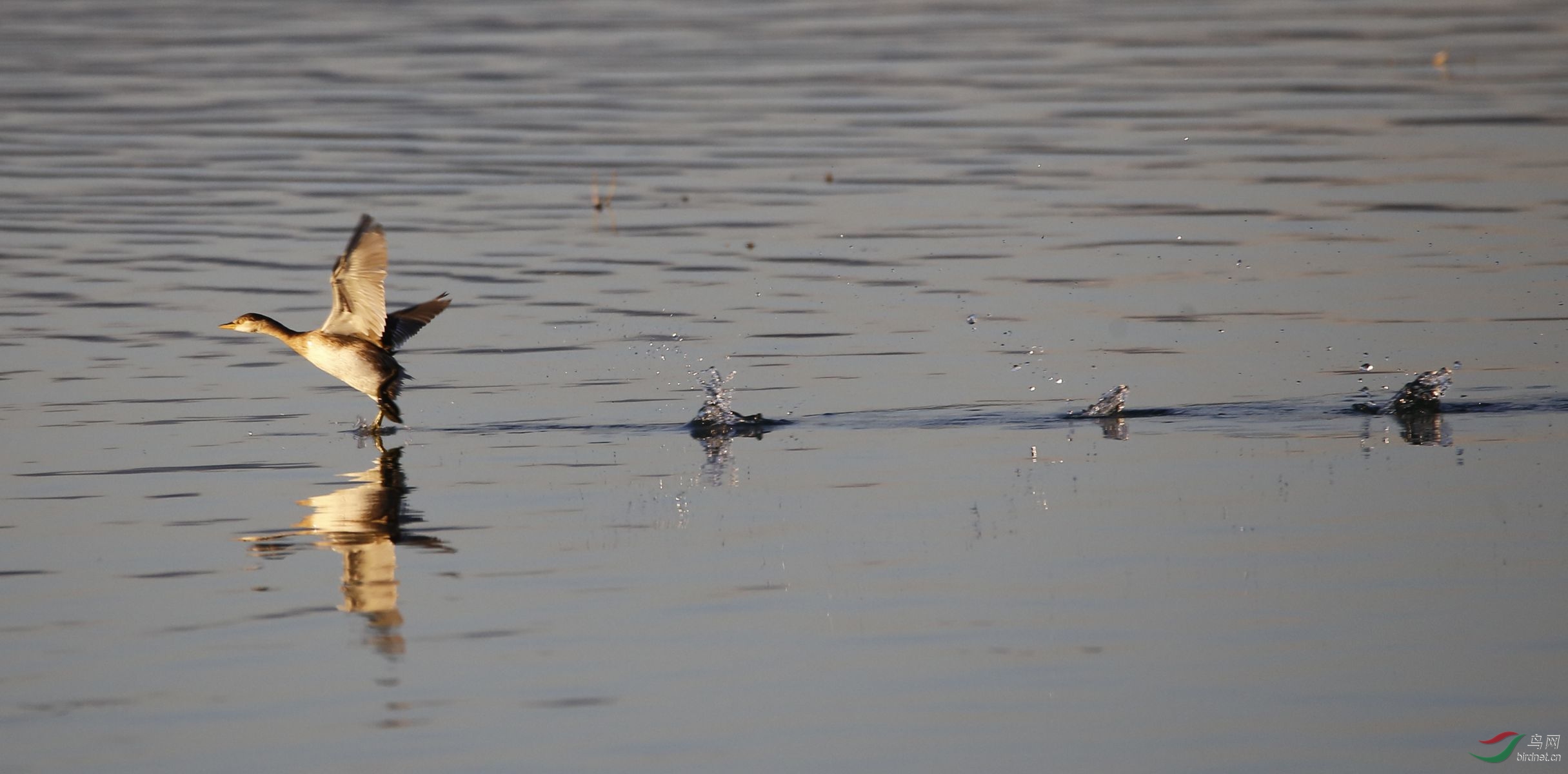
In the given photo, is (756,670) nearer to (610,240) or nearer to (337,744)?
(337,744)

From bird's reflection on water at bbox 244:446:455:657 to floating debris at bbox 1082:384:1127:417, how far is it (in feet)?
12.4

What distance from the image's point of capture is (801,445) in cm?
1090

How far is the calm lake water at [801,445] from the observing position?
22.8 feet

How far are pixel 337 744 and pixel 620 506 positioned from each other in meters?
3.04

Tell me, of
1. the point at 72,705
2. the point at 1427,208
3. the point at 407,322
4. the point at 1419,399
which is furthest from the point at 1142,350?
the point at 72,705

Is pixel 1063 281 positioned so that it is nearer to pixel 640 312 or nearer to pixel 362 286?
pixel 640 312

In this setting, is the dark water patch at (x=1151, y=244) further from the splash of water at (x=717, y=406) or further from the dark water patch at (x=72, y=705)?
the dark water patch at (x=72, y=705)

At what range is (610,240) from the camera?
17.8m

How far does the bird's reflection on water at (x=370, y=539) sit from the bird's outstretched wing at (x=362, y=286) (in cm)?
116

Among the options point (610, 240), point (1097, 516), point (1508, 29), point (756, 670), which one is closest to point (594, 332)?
point (610, 240)

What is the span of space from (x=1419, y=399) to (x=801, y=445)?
3472 mm

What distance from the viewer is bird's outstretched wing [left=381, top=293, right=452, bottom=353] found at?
11.9 metres

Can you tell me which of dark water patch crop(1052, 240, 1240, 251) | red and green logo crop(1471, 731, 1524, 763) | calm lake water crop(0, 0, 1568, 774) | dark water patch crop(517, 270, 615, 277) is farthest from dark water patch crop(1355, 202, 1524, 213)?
red and green logo crop(1471, 731, 1524, 763)

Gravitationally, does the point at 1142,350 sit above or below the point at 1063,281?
below
